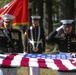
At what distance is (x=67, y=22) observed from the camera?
613 cm

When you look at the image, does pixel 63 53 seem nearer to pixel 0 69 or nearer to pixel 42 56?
pixel 42 56

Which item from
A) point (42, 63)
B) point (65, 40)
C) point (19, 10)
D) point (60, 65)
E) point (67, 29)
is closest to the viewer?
point (60, 65)

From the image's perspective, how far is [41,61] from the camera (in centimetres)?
531

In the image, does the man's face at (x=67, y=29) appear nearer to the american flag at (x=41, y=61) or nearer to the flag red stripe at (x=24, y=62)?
the american flag at (x=41, y=61)

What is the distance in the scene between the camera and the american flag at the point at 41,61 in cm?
516

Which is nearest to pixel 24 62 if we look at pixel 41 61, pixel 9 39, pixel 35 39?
pixel 41 61

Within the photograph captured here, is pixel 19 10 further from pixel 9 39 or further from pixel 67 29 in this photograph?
pixel 67 29

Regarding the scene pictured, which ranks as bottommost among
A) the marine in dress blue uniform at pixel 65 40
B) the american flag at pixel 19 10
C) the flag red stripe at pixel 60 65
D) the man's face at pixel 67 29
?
the flag red stripe at pixel 60 65

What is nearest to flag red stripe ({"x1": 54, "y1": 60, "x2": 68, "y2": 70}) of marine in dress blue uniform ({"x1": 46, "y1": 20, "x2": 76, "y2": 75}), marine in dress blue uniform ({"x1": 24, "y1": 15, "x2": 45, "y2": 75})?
marine in dress blue uniform ({"x1": 46, "y1": 20, "x2": 76, "y2": 75})

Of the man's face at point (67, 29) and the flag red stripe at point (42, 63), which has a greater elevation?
the man's face at point (67, 29)

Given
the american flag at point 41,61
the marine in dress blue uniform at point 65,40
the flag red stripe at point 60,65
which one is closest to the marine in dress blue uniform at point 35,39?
the marine in dress blue uniform at point 65,40

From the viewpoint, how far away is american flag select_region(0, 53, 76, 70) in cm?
516

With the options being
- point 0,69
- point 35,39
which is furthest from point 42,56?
point 35,39

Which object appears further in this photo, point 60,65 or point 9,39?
point 9,39
